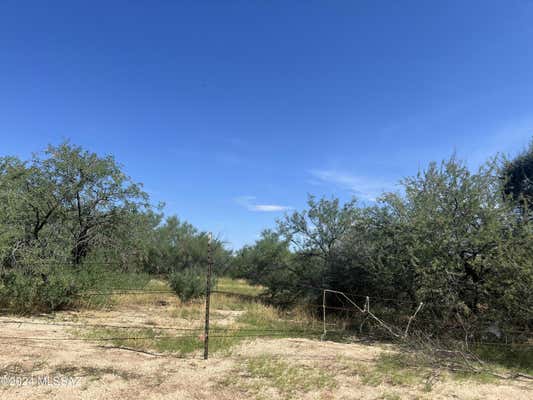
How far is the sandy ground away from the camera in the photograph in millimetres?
4691

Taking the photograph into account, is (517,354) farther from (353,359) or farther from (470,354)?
(353,359)

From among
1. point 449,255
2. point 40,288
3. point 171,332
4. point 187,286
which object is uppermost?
Result: point 449,255

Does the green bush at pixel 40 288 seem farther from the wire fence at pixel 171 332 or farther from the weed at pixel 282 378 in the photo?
the weed at pixel 282 378

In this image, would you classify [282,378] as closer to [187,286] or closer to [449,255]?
[449,255]

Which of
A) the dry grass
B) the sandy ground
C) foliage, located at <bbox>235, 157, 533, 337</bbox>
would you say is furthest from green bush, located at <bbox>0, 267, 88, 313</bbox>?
foliage, located at <bbox>235, 157, 533, 337</bbox>

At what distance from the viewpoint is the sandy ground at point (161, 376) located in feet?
15.4

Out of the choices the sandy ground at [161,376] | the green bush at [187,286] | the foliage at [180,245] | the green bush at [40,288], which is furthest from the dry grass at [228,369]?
the foliage at [180,245]

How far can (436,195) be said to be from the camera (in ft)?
31.5

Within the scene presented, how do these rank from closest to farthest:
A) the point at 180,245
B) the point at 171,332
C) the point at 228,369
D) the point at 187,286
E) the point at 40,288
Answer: the point at 228,369 < the point at 171,332 < the point at 40,288 < the point at 187,286 < the point at 180,245

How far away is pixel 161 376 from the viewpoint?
Result: 17.5ft

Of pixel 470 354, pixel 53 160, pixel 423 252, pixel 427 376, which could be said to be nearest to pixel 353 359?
pixel 427 376

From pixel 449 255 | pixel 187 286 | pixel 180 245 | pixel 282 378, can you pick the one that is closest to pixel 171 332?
pixel 282 378

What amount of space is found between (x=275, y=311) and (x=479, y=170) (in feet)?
26.5

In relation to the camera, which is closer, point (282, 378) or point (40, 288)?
point (282, 378)
